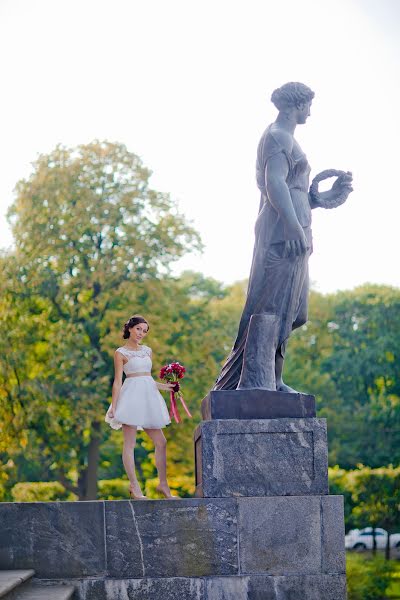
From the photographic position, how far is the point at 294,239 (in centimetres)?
1075

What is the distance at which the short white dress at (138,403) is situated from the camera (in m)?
10.9

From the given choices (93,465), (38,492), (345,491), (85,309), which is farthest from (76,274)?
(345,491)

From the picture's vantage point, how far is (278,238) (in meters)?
10.9

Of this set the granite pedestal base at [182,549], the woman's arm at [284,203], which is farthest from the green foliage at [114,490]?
the granite pedestal base at [182,549]

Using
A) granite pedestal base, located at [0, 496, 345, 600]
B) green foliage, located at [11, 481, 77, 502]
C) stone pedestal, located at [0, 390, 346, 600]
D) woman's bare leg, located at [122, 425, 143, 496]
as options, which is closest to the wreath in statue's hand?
woman's bare leg, located at [122, 425, 143, 496]

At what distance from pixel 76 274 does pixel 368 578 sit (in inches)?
420

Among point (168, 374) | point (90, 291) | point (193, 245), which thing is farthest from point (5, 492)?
point (168, 374)

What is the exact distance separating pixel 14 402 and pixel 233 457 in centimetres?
1821

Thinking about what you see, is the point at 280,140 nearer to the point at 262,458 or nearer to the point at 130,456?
the point at 262,458

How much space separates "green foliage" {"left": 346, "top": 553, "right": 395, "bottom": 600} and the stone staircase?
15.8m

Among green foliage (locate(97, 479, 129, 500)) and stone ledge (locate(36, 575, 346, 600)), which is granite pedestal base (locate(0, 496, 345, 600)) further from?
green foliage (locate(97, 479, 129, 500))

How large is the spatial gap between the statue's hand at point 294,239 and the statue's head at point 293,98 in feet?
4.26

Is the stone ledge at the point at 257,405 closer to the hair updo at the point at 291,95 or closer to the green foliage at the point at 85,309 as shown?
the hair updo at the point at 291,95

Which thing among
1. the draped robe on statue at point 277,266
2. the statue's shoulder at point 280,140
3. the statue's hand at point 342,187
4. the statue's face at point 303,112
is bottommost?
the draped robe on statue at point 277,266
